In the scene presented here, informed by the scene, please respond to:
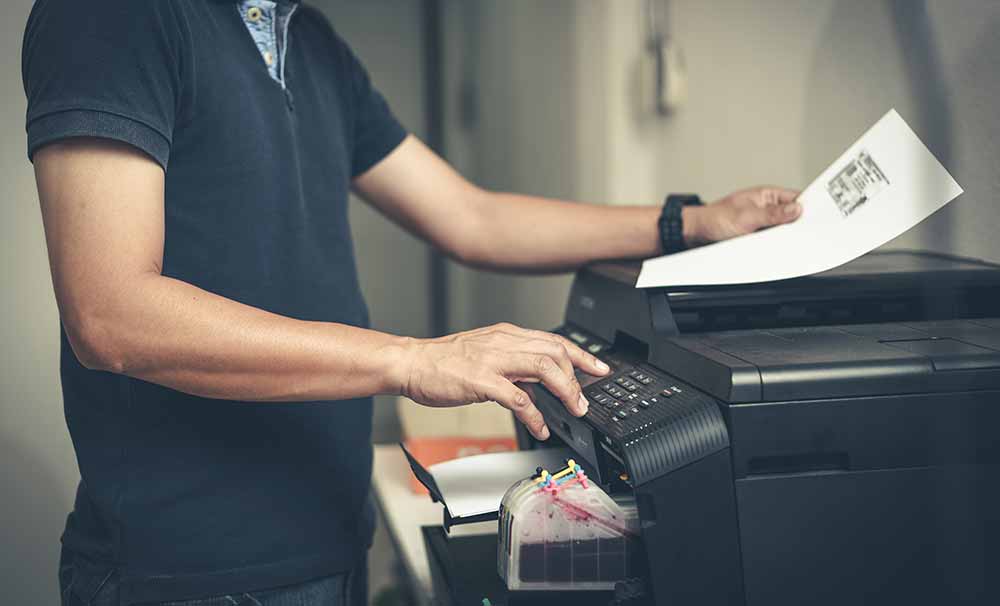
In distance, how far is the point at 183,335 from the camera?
0.73m

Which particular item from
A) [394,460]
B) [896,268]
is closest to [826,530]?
[896,268]

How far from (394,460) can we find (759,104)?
92 cm

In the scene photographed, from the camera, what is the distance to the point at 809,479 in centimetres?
69

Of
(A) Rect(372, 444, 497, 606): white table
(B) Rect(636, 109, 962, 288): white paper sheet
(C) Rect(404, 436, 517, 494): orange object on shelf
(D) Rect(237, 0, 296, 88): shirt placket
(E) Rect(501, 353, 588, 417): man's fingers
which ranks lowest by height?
(A) Rect(372, 444, 497, 606): white table

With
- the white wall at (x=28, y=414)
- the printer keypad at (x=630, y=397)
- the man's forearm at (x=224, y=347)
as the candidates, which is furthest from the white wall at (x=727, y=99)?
the white wall at (x=28, y=414)

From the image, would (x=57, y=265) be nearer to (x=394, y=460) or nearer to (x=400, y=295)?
(x=394, y=460)

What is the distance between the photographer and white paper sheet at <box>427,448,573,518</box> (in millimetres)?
784

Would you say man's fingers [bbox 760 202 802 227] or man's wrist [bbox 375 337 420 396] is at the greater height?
man's fingers [bbox 760 202 802 227]

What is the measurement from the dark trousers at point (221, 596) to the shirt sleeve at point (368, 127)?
550 mm

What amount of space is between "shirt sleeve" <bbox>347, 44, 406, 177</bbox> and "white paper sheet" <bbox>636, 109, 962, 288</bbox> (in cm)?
45

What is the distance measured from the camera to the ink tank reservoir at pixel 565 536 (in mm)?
690

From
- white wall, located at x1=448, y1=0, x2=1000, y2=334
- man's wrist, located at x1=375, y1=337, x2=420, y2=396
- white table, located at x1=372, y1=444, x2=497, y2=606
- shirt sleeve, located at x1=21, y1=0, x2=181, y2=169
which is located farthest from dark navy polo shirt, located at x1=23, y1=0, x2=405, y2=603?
white wall, located at x1=448, y1=0, x2=1000, y2=334

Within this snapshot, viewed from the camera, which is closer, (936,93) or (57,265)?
(57,265)

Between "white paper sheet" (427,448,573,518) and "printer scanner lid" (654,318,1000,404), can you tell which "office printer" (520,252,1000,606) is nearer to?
"printer scanner lid" (654,318,1000,404)
